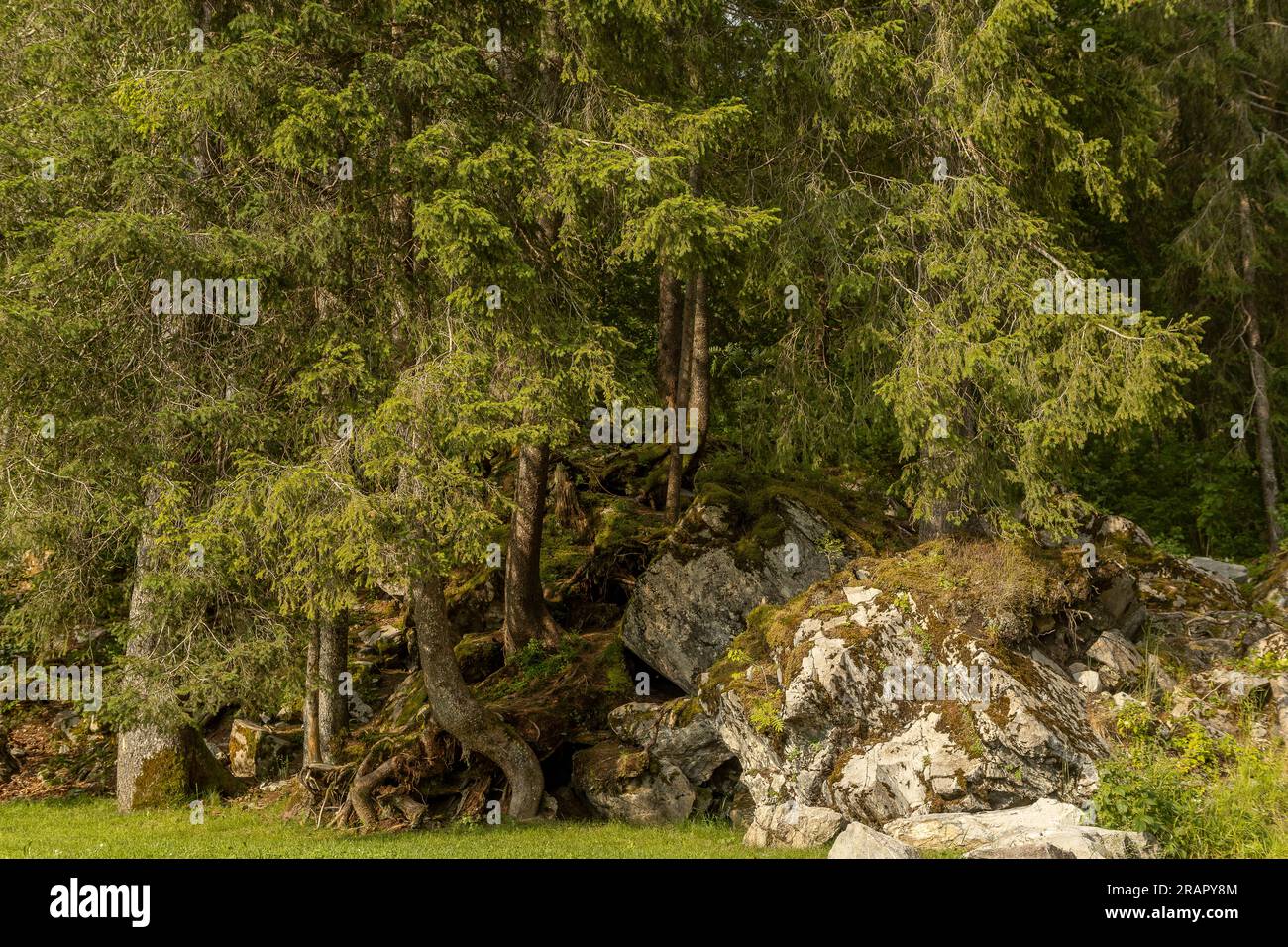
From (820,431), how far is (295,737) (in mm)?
8934

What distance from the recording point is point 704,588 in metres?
13.7

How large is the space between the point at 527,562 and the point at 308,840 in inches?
185

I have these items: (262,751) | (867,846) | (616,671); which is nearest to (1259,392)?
(616,671)

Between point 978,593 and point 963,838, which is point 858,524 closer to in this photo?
point 978,593

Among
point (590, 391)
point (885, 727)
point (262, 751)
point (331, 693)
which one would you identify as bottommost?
point (262, 751)

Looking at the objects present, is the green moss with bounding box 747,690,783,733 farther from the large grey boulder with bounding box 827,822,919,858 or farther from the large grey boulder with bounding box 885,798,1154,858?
the large grey boulder with bounding box 827,822,919,858

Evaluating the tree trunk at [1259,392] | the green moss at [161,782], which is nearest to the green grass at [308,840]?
the green moss at [161,782]

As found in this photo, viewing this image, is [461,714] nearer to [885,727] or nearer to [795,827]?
[795,827]

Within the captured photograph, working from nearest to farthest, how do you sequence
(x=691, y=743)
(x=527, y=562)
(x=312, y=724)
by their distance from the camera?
(x=691, y=743) → (x=312, y=724) → (x=527, y=562)

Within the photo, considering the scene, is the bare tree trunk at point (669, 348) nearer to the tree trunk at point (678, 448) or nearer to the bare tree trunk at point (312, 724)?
the tree trunk at point (678, 448)

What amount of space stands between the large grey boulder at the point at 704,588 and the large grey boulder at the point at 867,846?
4999mm

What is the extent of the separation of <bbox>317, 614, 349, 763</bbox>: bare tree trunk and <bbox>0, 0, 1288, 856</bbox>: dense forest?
55 millimetres

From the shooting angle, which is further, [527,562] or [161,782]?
[527,562]

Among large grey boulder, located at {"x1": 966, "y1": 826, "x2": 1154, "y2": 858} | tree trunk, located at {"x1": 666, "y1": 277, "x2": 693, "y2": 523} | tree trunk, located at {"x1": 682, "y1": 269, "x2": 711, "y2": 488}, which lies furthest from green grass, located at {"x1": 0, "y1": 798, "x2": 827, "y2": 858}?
tree trunk, located at {"x1": 682, "y1": 269, "x2": 711, "y2": 488}
